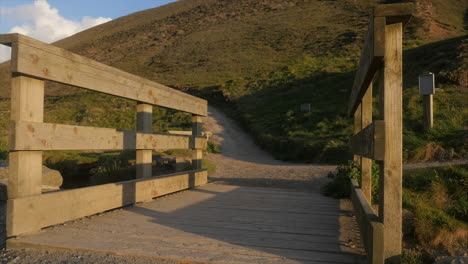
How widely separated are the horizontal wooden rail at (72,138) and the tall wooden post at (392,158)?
8.48 feet

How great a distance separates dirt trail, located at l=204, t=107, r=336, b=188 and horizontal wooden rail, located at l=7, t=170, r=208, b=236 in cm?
454

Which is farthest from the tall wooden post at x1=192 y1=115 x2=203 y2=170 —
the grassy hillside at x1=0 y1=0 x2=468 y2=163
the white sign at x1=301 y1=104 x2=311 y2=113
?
the white sign at x1=301 y1=104 x2=311 y2=113

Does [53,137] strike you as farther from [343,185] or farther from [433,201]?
[433,201]

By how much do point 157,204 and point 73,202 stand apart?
1267mm

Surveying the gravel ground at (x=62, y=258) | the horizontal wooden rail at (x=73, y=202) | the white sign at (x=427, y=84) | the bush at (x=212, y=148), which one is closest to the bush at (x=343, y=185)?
the horizontal wooden rail at (x=73, y=202)

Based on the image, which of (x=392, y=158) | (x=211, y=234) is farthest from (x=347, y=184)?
(x=392, y=158)

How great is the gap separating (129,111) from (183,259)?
909 inches

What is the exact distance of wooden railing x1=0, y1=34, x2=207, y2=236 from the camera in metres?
2.74

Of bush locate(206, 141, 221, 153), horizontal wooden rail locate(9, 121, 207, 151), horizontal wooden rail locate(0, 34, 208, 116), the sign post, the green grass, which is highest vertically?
the sign post

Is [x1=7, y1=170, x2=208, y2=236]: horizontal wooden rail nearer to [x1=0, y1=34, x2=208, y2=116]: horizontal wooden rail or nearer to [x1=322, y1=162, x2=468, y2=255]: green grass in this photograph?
[x1=0, y1=34, x2=208, y2=116]: horizontal wooden rail

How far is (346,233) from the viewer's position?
123 inches

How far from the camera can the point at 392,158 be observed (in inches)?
87.4

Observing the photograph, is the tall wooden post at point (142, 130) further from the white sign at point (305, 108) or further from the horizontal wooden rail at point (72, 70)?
the white sign at point (305, 108)

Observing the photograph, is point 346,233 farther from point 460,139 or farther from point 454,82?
point 454,82
